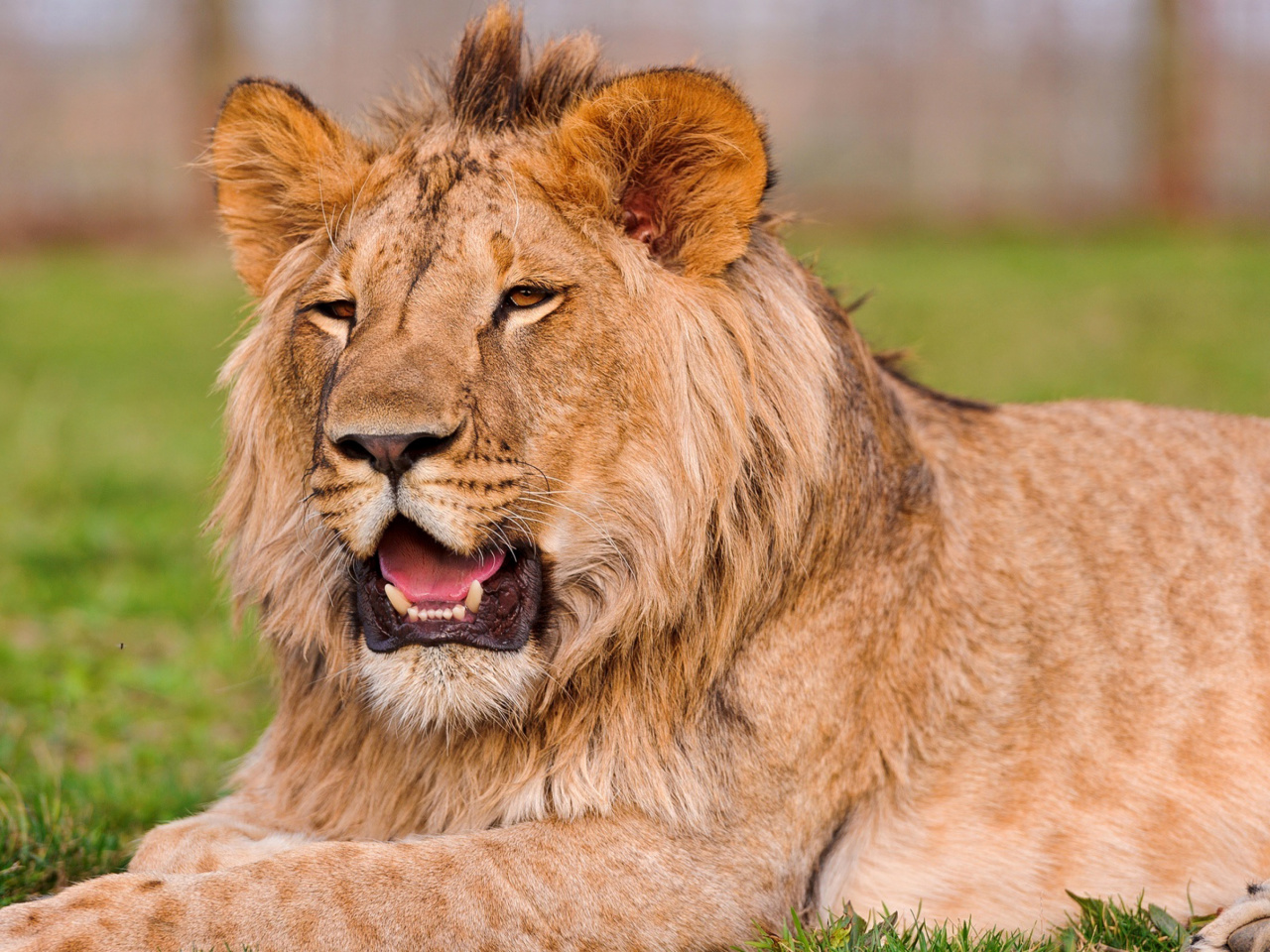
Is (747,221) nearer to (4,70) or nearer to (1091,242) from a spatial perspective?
(1091,242)

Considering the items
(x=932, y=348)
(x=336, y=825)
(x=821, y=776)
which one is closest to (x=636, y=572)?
(x=821, y=776)

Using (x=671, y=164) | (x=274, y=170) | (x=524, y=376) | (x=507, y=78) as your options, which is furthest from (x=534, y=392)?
(x=274, y=170)

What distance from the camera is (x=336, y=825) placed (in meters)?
3.58

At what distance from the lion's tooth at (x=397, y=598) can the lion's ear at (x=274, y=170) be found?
98cm

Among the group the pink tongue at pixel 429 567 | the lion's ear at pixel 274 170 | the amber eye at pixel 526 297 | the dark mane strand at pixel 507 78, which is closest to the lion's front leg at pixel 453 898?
the pink tongue at pixel 429 567

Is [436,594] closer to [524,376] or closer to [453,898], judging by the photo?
[524,376]

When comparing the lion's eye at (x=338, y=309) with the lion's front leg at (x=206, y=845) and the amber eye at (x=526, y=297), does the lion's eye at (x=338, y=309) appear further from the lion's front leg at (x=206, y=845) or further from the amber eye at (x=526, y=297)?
the lion's front leg at (x=206, y=845)

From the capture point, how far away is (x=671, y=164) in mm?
3318

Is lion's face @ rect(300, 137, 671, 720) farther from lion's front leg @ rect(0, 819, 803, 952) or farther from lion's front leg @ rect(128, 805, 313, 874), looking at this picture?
lion's front leg @ rect(128, 805, 313, 874)

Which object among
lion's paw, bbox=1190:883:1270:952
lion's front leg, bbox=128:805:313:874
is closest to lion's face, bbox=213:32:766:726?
lion's front leg, bbox=128:805:313:874

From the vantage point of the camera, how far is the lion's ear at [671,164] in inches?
126

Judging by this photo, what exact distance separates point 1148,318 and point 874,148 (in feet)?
27.9

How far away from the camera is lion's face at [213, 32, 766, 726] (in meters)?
3.03

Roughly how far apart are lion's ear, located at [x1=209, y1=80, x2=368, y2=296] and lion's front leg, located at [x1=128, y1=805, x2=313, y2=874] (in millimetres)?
1329
